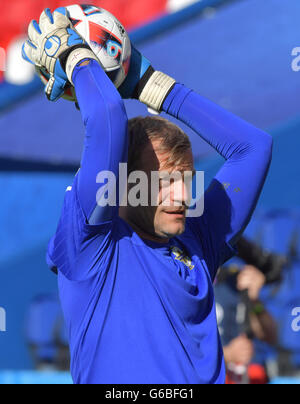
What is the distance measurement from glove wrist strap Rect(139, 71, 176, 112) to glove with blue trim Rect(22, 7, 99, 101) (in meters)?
0.22

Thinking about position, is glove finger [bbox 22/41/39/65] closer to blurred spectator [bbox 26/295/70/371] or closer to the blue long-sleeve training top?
the blue long-sleeve training top

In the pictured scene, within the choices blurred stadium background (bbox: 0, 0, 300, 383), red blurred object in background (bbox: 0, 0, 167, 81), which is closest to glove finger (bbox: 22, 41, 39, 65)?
blurred stadium background (bbox: 0, 0, 300, 383)

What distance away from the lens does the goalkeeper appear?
1405 millimetres

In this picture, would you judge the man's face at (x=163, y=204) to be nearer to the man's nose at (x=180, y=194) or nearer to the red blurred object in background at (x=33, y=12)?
the man's nose at (x=180, y=194)

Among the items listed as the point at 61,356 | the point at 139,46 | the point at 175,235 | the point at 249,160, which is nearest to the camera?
the point at 175,235

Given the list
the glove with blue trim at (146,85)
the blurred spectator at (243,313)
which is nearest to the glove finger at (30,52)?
the glove with blue trim at (146,85)

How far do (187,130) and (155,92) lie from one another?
105 inches

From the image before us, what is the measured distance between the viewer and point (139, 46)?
15.3ft

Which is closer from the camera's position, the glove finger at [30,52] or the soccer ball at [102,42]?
the glove finger at [30,52]

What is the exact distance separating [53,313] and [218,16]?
229 cm

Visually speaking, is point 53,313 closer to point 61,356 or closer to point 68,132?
point 61,356

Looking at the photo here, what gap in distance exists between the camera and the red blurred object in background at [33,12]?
6941 millimetres

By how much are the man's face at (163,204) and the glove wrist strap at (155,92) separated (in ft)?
0.68

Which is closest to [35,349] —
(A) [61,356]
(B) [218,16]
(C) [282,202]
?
(A) [61,356]
